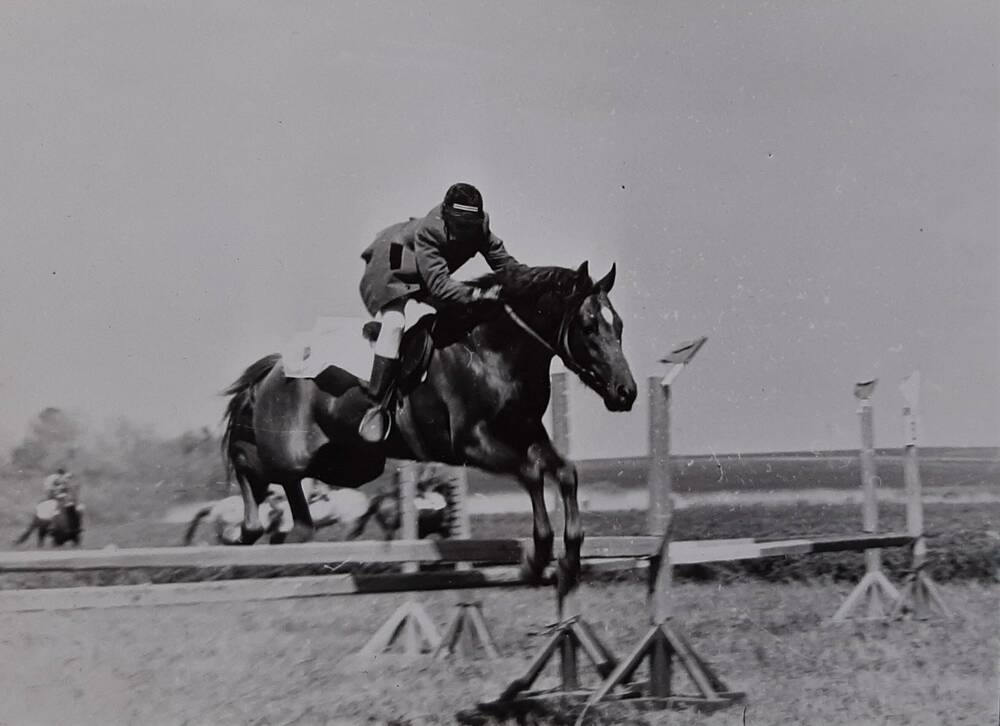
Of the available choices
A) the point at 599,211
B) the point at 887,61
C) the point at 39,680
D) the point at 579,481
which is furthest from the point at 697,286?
the point at 39,680

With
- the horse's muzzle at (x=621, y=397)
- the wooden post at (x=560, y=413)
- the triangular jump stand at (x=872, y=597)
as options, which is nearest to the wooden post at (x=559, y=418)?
the wooden post at (x=560, y=413)

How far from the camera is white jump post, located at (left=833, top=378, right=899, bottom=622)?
17.4 feet

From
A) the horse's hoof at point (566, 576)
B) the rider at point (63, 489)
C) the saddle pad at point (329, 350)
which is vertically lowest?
the horse's hoof at point (566, 576)

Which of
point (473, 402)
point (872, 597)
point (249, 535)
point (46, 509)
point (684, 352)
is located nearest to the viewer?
point (46, 509)

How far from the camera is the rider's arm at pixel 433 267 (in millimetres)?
4449

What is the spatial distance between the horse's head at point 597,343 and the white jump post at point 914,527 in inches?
62.0

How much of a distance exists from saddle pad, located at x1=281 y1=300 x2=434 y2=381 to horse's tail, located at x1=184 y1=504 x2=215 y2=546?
0.55 m

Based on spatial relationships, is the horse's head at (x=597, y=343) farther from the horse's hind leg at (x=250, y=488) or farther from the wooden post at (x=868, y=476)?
the wooden post at (x=868, y=476)

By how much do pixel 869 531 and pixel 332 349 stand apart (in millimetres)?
2735

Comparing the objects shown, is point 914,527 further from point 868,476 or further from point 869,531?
point 868,476

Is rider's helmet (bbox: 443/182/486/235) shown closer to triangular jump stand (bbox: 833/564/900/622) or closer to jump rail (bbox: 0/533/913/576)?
jump rail (bbox: 0/533/913/576)

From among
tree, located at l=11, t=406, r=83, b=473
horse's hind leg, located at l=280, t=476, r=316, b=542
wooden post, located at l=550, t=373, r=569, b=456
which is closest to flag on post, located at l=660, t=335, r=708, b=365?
wooden post, located at l=550, t=373, r=569, b=456

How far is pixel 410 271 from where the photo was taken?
445 centimetres

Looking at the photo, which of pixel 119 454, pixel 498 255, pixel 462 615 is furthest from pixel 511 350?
pixel 119 454
